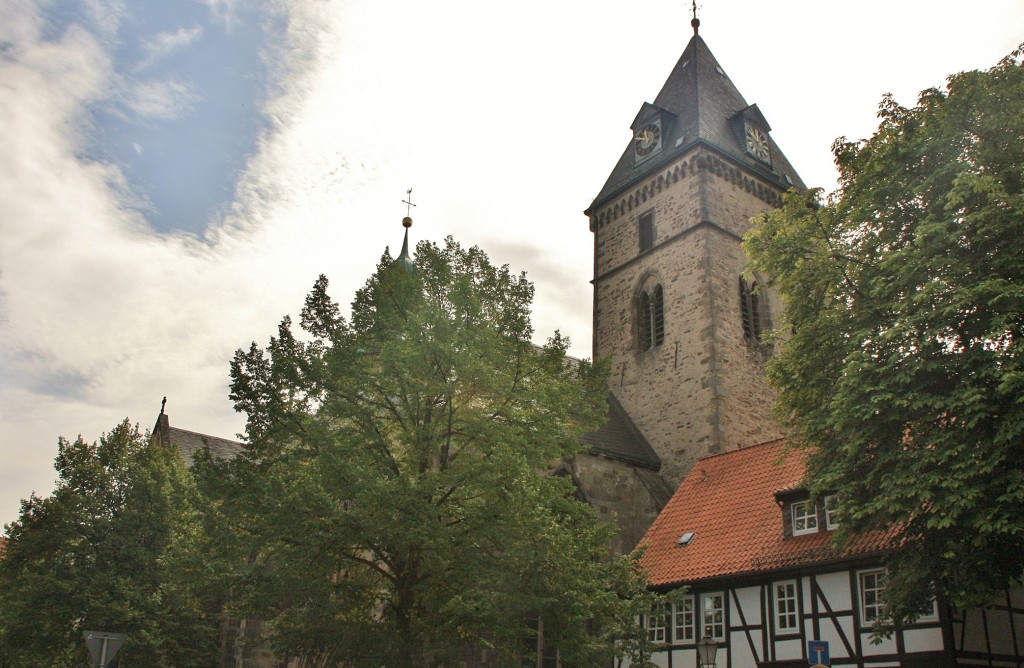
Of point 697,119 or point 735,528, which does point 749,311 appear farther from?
point 735,528

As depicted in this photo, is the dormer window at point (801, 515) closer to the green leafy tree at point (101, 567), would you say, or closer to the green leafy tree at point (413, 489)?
the green leafy tree at point (413, 489)

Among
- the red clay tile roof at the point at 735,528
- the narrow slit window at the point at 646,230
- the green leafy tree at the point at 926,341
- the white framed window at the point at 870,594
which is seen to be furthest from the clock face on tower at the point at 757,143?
the white framed window at the point at 870,594

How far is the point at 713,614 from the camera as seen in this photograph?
56.7ft

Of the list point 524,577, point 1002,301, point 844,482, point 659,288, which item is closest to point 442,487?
point 524,577

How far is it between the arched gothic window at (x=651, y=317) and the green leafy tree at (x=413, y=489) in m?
13.0

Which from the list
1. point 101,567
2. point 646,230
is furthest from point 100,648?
point 646,230

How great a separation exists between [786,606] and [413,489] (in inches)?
312

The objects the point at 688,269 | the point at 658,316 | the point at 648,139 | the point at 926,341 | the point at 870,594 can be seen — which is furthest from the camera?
the point at 648,139

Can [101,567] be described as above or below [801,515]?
below

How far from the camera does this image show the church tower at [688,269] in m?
25.6

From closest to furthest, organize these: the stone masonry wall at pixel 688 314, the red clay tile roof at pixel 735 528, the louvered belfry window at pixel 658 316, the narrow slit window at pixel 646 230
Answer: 1. the red clay tile roof at pixel 735 528
2. the stone masonry wall at pixel 688 314
3. the louvered belfry window at pixel 658 316
4. the narrow slit window at pixel 646 230

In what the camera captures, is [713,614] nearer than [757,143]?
Yes

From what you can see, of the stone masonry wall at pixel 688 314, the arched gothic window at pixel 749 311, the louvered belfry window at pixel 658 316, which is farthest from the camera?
→ the louvered belfry window at pixel 658 316

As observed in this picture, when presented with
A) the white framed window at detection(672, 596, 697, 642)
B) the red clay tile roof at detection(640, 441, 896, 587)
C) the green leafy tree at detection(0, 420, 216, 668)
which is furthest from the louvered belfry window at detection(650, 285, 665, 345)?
the green leafy tree at detection(0, 420, 216, 668)
